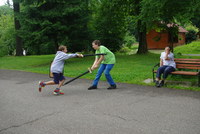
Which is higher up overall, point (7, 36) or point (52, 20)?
point (52, 20)

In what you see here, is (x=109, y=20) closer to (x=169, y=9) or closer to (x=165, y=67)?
(x=169, y=9)

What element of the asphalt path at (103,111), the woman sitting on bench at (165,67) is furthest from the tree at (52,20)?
the woman sitting on bench at (165,67)

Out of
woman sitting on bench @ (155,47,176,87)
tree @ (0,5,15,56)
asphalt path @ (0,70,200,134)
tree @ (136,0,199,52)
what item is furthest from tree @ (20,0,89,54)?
woman sitting on bench @ (155,47,176,87)

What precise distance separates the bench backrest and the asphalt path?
148 centimetres

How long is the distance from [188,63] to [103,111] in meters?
4.37

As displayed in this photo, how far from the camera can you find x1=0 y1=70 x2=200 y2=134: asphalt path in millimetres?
4461

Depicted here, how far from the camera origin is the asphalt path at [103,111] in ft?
14.6

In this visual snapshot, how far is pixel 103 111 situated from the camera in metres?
5.54

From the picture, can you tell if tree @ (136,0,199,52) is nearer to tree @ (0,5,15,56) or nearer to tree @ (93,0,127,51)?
tree @ (93,0,127,51)

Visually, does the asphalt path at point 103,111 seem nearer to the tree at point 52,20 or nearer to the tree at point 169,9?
the tree at point 169,9

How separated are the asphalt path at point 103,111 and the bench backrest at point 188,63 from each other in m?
1.48

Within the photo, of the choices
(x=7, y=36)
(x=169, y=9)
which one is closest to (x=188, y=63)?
(x=169, y=9)

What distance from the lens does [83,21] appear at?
1934cm

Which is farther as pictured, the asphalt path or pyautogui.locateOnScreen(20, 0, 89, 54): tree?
pyautogui.locateOnScreen(20, 0, 89, 54): tree
